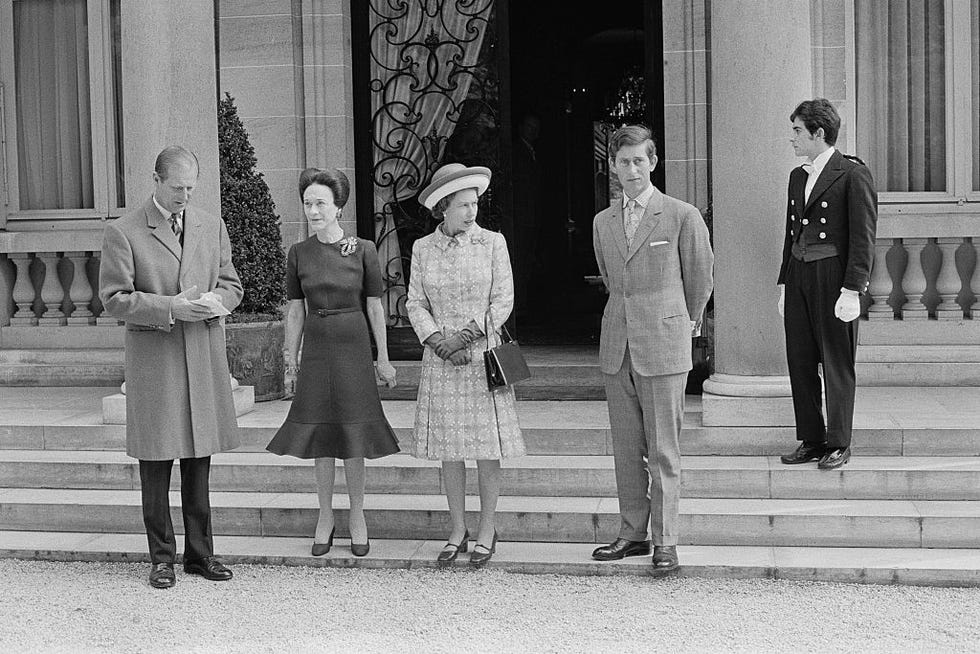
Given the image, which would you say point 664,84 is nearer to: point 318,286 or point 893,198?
point 893,198

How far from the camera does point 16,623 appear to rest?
220 inches

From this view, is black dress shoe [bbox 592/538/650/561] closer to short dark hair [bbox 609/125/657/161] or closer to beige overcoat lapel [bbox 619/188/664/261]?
beige overcoat lapel [bbox 619/188/664/261]

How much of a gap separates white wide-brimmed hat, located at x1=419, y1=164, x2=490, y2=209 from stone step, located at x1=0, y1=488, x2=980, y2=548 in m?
1.65

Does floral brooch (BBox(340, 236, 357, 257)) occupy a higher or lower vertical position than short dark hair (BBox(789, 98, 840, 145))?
lower

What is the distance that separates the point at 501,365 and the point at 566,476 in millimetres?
1172

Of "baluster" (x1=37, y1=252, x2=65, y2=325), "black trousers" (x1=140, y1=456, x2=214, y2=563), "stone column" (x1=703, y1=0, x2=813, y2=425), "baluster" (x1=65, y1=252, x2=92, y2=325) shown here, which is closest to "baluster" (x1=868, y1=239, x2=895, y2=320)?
"stone column" (x1=703, y1=0, x2=813, y2=425)

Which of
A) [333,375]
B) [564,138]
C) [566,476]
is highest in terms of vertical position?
[564,138]

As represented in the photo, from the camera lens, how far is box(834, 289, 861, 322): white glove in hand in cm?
650

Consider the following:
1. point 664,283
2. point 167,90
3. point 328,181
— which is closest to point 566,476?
point 664,283

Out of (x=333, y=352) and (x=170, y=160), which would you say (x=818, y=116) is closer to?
(x=333, y=352)

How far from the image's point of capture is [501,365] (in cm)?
598

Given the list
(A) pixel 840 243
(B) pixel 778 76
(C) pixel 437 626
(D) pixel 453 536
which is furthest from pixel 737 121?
(C) pixel 437 626

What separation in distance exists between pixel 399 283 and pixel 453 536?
13.9ft

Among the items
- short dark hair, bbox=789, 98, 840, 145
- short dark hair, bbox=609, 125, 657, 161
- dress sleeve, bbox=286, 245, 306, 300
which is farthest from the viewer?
→ short dark hair, bbox=789, 98, 840, 145
